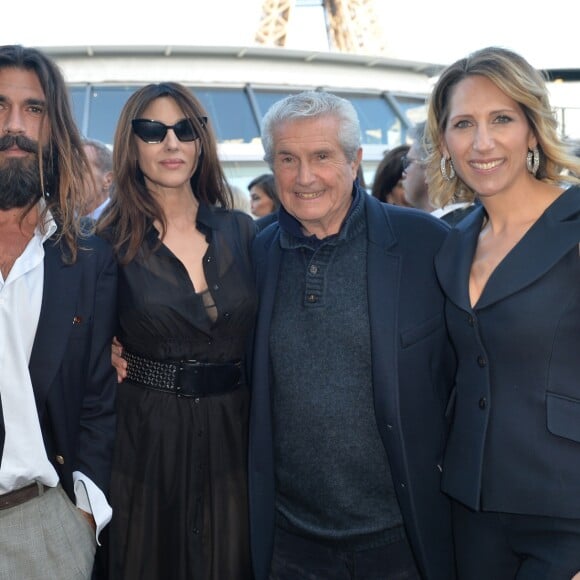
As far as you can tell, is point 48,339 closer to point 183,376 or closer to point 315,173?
point 183,376

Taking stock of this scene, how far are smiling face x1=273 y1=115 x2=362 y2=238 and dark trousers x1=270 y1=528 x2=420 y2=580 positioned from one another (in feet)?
4.51

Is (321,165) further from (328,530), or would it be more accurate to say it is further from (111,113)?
(111,113)

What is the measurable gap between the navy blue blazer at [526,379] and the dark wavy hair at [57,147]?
161 centimetres

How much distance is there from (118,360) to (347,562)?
1.37m

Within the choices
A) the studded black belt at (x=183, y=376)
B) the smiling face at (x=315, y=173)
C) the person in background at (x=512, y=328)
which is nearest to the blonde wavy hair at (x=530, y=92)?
the person in background at (x=512, y=328)

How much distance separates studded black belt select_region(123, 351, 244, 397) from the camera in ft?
9.95

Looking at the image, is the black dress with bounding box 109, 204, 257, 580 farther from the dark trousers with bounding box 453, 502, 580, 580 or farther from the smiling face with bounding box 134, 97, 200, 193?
the dark trousers with bounding box 453, 502, 580, 580

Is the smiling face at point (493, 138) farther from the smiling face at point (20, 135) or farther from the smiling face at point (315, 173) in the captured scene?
the smiling face at point (20, 135)

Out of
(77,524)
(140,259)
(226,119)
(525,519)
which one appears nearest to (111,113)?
(226,119)

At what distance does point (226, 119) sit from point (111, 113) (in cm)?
210

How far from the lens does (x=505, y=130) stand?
98.9 inches

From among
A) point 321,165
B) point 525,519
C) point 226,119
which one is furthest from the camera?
point 226,119

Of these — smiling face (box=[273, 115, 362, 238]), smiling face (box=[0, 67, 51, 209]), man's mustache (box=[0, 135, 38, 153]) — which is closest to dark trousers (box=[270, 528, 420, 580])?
smiling face (box=[273, 115, 362, 238])

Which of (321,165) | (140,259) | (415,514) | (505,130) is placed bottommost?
(415,514)
